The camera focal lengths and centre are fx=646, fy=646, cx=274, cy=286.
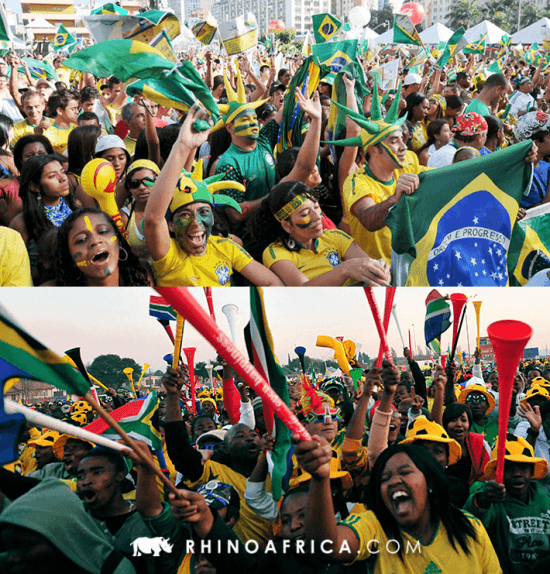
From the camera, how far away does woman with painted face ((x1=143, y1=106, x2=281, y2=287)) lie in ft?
10.8

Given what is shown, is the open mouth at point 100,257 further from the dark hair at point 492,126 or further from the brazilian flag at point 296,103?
the dark hair at point 492,126

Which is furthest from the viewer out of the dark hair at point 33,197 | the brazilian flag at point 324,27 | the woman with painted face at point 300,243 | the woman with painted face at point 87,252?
the brazilian flag at point 324,27

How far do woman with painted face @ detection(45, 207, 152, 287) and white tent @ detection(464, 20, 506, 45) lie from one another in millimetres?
21994

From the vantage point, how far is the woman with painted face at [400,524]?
2109 millimetres

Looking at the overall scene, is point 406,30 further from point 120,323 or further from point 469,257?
point 120,323

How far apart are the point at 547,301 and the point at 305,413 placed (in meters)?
1.00

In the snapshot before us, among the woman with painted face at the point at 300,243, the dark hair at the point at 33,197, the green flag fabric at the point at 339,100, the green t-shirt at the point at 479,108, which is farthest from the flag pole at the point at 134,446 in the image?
the green t-shirt at the point at 479,108

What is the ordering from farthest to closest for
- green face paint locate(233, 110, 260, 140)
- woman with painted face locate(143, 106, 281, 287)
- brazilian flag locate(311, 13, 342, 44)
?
brazilian flag locate(311, 13, 342, 44) → green face paint locate(233, 110, 260, 140) → woman with painted face locate(143, 106, 281, 287)

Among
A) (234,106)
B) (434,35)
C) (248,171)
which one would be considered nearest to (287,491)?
(248,171)

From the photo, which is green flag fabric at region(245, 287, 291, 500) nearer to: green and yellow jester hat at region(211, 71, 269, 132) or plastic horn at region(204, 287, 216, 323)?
plastic horn at region(204, 287, 216, 323)

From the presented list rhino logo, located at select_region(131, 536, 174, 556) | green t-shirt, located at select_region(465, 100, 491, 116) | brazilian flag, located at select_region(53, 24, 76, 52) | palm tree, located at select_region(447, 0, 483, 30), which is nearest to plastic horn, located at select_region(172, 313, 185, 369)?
rhino logo, located at select_region(131, 536, 174, 556)

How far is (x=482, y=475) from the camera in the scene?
2.32m

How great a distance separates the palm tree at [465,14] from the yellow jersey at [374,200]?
8452cm

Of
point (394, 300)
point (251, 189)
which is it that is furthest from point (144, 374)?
point (251, 189)
